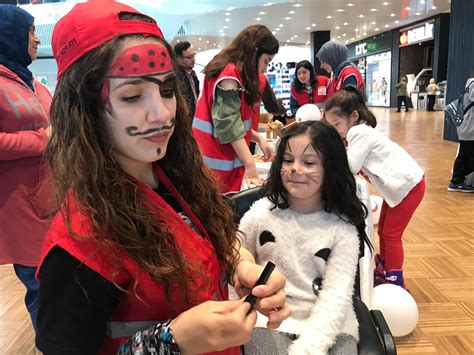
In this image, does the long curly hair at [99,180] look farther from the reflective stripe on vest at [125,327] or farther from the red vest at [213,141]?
the red vest at [213,141]

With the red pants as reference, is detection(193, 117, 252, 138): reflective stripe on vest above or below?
above

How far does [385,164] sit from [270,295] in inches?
68.0

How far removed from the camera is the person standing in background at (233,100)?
186 centimetres

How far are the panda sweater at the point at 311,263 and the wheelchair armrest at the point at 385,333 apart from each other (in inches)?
2.9

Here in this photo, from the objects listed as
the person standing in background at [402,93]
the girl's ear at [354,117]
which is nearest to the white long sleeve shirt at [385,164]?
the girl's ear at [354,117]

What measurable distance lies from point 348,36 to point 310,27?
5.03 metres

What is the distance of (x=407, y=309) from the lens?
192cm

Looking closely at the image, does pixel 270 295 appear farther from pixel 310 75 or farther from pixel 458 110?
pixel 458 110

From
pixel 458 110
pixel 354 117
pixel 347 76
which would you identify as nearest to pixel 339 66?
pixel 347 76

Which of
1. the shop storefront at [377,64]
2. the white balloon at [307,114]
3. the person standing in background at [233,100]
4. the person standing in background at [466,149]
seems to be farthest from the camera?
the shop storefront at [377,64]

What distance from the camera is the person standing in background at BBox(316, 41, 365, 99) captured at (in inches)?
145

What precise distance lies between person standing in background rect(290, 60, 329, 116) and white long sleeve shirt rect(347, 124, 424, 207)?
2.71 meters

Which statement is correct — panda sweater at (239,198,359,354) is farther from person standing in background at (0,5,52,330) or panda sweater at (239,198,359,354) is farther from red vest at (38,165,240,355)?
person standing in background at (0,5,52,330)

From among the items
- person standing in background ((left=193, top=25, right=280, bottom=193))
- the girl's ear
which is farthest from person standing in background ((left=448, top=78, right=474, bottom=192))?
person standing in background ((left=193, top=25, right=280, bottom=193))
